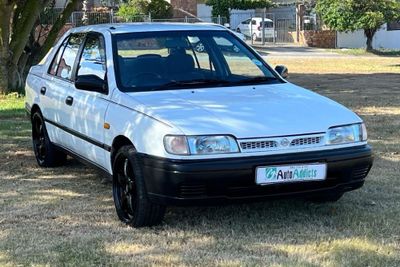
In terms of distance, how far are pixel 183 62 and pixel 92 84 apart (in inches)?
33.1

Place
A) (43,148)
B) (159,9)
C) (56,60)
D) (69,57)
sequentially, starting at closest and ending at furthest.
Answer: (69,57), (56,60), (43,148), (159,9)

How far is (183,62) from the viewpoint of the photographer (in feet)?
19.7

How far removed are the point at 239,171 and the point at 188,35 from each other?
2048mm

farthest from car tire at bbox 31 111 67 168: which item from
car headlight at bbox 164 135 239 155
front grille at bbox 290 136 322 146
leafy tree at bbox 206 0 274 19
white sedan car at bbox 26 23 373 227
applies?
leafy tree at bbox 206 0 274 19

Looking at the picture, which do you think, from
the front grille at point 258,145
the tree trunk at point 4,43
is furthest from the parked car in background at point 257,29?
the front grille at point 258,145

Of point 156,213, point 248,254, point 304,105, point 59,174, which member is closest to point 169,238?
point 156,213

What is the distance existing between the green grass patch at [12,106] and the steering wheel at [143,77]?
21.7 ft

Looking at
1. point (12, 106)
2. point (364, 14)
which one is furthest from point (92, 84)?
point (364, 14)

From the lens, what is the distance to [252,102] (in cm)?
525

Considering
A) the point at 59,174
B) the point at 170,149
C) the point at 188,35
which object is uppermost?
the point at 188,35

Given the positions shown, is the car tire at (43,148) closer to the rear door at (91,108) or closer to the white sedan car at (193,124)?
the white sedan car at (193,124)

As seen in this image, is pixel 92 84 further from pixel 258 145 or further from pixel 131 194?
pixel 258 145

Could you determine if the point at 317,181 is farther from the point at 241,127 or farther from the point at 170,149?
the point at 170,149

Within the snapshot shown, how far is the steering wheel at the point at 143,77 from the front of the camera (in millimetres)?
5719
